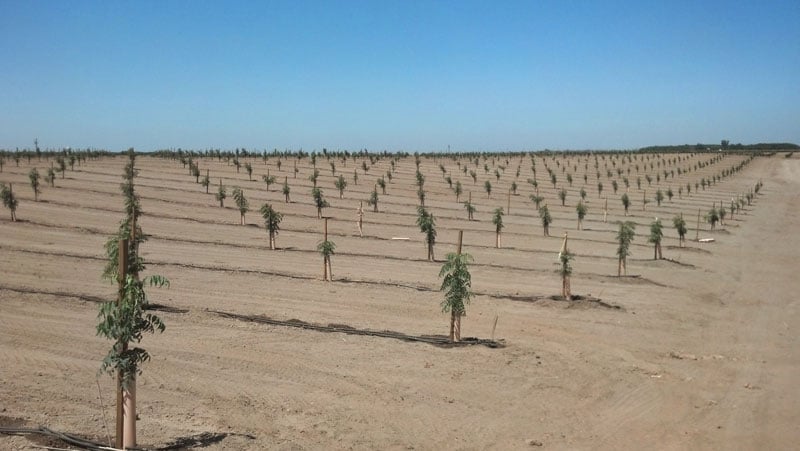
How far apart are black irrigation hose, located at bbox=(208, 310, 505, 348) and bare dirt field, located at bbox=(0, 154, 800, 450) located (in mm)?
296

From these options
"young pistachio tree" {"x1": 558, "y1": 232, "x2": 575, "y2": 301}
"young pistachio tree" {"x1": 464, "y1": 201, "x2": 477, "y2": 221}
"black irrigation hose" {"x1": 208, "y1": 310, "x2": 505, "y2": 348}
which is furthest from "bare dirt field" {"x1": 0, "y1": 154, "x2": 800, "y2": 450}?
"young pistachio tree" {"x1": 464, "y1": 201, "x2": 477, "y2": 221}

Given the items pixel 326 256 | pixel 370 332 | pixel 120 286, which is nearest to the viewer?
pixel 120 286

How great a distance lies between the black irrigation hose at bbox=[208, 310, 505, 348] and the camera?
14992 mm

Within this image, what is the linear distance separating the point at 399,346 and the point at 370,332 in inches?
49.2

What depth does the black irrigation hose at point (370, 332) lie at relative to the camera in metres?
15.0

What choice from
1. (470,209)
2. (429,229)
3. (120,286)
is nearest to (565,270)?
(429,229)

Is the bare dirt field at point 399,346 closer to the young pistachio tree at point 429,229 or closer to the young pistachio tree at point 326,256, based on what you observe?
the young pistachio tree at point 326,256

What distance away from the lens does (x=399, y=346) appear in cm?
1473

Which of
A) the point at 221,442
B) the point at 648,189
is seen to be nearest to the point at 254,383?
the point at 221,442

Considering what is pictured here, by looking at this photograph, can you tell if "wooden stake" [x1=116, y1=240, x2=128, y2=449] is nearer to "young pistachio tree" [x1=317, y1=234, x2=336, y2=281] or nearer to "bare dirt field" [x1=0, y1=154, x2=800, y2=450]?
"bare dirt field" [x1=0, y1=154, x2=800, y2=450]

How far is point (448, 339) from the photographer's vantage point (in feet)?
50.1

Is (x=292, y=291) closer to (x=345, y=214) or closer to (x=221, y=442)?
(x=221, y=442)

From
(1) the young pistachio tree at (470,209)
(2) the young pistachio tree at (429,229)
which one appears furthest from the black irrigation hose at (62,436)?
(1) the young pistachio tree at (470,209)

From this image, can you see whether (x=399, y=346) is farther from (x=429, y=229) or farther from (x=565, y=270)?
(x=429, y=229)
